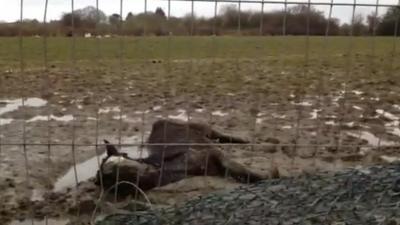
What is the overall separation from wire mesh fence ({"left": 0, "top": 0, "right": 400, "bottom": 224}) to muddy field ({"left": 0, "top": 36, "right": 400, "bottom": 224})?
0.02m

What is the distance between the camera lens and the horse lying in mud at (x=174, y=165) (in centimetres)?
427

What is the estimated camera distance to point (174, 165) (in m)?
4.47

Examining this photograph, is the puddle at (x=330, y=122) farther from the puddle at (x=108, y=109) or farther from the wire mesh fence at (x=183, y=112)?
the puddle at (x=108, y=109)

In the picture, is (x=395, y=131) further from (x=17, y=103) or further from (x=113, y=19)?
(x=17, y=103)

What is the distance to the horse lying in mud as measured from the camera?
4.27 m

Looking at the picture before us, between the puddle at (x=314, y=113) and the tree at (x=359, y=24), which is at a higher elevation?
the tree at (x=359, y=24)

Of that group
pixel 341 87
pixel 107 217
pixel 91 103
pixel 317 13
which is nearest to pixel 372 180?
pixel 107 217

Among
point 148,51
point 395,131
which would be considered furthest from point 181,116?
point 148,51

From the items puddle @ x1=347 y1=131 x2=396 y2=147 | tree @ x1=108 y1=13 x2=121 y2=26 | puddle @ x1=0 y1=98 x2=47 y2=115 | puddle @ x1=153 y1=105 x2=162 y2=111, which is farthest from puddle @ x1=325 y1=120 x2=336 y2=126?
puddle @ x1=0 y1=98 x2=47 y2=115

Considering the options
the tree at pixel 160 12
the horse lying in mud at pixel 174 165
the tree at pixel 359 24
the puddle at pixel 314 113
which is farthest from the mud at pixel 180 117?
the tree at pixel 160 12

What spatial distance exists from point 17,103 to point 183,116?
1.87m

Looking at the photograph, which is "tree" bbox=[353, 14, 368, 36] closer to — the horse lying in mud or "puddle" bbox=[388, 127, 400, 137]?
"puddle" bbox=[388, 127, 400, 137]

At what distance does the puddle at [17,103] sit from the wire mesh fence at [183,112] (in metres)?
0.01

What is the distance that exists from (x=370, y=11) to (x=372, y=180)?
6.40ft
